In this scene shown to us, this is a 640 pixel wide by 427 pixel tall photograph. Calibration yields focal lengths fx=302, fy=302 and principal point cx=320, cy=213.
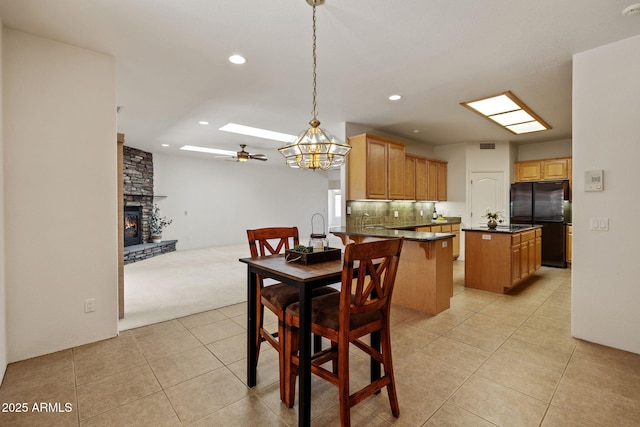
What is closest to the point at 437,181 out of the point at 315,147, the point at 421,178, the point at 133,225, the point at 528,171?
the point at 421,178

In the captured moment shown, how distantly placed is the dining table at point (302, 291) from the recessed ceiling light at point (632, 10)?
9.09 feet

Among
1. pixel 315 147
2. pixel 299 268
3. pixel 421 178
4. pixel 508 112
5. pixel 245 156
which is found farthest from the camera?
pixel 245 156

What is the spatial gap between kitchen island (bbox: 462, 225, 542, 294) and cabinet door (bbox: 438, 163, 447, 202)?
7.42 ft

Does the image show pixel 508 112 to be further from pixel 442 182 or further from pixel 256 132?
pixel 256 132

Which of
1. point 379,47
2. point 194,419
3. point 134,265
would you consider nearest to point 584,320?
point 379,47

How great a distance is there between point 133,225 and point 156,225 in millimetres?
527

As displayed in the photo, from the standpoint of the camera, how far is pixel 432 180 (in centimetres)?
661

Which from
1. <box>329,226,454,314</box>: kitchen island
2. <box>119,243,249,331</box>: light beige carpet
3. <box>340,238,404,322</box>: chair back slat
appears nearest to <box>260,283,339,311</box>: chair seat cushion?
<box>340,238,404,322</box>: chair back slat

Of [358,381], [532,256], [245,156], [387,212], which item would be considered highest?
[245,156]

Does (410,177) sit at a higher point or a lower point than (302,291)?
higher

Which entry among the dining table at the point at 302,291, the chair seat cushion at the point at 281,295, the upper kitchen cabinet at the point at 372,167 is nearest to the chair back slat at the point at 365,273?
the dining table at the point at 302,291

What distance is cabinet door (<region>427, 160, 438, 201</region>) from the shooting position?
21.3 feet

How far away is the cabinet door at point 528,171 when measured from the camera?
6457 mm

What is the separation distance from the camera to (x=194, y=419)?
180 cm
